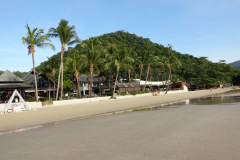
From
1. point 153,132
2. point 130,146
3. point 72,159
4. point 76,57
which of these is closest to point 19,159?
point 72,159

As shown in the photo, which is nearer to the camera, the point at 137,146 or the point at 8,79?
the point at 137,146

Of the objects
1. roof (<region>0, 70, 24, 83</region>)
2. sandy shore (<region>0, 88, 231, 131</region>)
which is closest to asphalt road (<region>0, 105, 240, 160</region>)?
sandy shore (<region>0, 88, 231, 131</region>)

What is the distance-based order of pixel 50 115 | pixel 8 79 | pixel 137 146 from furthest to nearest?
1. pixel 8 79
2. pixel 50 115
3. pixel 137 146

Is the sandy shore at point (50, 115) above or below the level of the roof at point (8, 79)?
below

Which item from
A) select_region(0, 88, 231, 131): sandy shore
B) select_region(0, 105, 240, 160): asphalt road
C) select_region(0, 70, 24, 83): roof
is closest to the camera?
select_region(0, 105, 240, 160): asphalt road

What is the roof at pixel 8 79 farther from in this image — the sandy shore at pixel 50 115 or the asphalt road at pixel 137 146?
the asphalt road at pixel 137 146

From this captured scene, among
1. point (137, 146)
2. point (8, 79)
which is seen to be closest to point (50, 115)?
point (137, 146)

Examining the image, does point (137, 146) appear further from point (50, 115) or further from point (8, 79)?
point (8, 79)

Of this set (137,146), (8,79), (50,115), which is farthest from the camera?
(8,79)

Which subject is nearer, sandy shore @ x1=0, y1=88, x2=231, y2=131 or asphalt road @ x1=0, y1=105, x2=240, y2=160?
Result: asphalt road @ x1=0, y1=105, x2=240, y2=160

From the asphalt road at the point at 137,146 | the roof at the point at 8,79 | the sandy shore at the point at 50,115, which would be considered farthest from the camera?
the roof at the point at 8,79

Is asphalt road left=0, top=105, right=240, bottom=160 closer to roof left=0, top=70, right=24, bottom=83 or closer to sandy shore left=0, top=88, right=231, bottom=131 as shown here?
sandy shore left=0, top=88, right=231, bottom=131

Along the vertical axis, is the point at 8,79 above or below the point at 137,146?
above

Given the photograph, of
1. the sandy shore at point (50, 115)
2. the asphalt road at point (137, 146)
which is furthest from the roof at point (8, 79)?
the asphalt road at point (137, 146)
